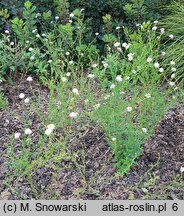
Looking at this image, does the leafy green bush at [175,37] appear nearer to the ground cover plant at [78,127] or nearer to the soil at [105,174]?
the ground cover plant at [78,127]

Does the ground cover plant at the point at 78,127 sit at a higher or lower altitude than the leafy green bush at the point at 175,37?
lower

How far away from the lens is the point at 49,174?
328 cm

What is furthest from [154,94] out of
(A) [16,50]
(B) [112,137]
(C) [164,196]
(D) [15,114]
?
(A) [16,50]

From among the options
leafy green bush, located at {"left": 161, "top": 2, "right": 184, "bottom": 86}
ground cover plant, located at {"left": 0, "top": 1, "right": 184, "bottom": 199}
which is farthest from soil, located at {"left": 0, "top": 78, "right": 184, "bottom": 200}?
leafy green bush, located at {"left": 161, "top": 2, "right": 184, "bottom": 86}

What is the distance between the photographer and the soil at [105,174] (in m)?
3.12

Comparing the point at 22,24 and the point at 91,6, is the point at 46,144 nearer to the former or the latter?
the point at 22,24

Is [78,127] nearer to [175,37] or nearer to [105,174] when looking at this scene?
[105,174]

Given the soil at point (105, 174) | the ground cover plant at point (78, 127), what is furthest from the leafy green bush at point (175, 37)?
the soil at point (105, 174)

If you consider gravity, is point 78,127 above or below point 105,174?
above

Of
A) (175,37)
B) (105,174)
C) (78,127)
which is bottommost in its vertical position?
(105,174)

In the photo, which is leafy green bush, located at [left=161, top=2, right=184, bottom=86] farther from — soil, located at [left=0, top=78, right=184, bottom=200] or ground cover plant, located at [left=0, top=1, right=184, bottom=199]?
soil, located at [left=0, top=78, right=184, bottom=200]

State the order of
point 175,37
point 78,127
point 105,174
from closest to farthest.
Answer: point 105,174 → point 78,127 → point 175,37

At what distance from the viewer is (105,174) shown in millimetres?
3248

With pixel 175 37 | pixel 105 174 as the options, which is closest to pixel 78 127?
pixel 105 174
